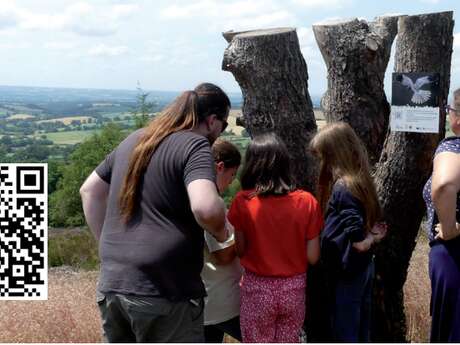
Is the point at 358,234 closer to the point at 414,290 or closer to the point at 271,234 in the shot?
the point at 271,234

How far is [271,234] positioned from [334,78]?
1567mm

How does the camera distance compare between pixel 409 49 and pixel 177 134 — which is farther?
pixel 409 49

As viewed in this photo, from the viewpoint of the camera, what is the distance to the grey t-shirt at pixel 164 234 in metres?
Result: 2.74

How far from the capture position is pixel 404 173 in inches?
179

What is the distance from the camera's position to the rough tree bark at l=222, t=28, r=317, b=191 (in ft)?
13.5

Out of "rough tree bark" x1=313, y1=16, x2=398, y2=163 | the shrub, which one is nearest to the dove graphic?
"rough tree bark" x1=313, y1=16, x2=398, y2=163

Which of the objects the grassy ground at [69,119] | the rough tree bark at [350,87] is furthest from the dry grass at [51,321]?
the grassy ground at [69,119]

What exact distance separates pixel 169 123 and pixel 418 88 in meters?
2.06

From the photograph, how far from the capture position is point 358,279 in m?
3.51

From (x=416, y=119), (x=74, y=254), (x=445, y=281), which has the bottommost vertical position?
(x=74, y=254)

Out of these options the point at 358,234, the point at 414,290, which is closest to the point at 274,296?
the point at 358,234

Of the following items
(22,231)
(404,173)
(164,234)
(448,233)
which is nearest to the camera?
(164,234)

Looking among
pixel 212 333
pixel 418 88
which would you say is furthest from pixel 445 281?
pixel 418 88

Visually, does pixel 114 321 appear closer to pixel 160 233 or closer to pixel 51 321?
pixel 160 233
